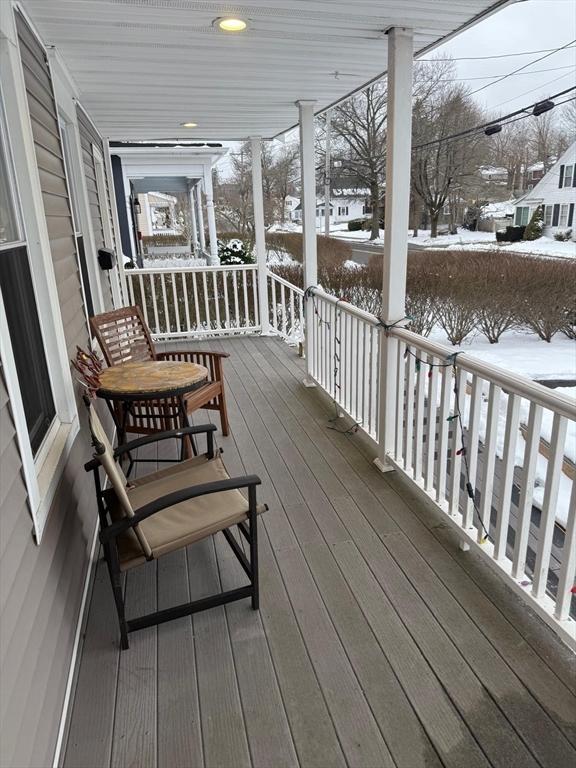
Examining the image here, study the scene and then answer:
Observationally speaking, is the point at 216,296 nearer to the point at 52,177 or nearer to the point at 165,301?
the point at 165,301

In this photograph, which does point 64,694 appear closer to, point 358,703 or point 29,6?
point 358,703

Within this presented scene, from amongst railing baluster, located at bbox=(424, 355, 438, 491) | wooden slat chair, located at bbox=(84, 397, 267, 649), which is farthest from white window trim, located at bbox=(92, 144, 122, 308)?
railing baluster, located at bbox=(424, 355, 438, 491)

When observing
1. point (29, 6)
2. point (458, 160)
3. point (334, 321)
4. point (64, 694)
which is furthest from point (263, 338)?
point (458, 160)

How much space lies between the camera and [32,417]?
1.88m

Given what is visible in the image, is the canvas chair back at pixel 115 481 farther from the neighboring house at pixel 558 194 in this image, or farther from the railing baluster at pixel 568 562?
the neighboring house at pixel 558 194

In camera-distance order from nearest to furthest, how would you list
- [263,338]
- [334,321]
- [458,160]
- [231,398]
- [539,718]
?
[539,718] < [334,321] < [231,398] < [263,338] < [458,160]

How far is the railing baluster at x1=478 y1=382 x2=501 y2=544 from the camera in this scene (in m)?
2.06

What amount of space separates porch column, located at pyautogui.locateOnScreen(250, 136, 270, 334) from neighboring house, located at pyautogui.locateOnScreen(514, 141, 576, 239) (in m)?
13.0

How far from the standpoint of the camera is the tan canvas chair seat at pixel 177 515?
1.85 metres

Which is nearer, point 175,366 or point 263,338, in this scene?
point 175,366

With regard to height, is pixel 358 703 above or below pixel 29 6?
below

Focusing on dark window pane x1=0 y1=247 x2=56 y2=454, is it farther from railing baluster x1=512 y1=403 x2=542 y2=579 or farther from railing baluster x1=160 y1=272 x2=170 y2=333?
railing baluster x1=160 y1=272 x2=170 y2=333

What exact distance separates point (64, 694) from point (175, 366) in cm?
196

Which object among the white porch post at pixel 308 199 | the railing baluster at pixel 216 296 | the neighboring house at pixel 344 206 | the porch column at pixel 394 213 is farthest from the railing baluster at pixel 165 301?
the porch column at pixel 394 213
